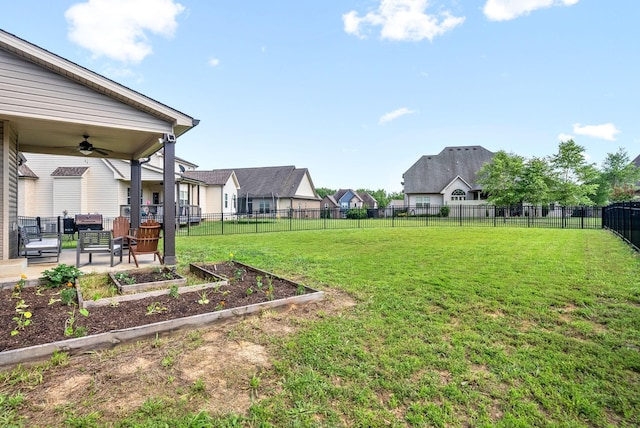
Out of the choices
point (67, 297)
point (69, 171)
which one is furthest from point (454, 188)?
point (67, 297)

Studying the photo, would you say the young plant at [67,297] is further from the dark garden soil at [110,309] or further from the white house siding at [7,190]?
the white house siding at [7,190]

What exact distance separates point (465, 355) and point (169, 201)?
571 cm

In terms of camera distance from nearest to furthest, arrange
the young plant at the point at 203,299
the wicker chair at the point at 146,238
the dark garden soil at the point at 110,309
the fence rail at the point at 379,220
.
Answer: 1. the dark garden soil at the point at 110,309
2. the young plant at the point at 203,299
3. the wicker chair at the point at 146,238
4. the fence rail at the point at 379,220

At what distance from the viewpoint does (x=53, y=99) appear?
556 centimetres

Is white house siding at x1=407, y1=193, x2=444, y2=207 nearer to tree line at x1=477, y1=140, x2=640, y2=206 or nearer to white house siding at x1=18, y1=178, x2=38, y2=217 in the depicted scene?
tree line at x1=477, y1=140, x2=640, y2=206

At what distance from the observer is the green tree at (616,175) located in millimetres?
39469

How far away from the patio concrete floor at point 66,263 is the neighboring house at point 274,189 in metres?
25.3

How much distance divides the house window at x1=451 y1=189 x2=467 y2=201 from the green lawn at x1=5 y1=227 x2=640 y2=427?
3253 centimetres

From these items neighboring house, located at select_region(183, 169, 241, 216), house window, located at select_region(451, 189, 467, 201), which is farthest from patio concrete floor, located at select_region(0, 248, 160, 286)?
house window, located at select_region(451, 189, 467, 201)

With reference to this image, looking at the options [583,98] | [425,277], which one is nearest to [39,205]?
[425,277]

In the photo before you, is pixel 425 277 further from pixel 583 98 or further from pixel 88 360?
pixel 583 98

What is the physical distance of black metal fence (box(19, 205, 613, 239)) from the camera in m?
18.0

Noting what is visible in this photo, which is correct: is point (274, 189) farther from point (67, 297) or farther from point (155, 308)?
point (155, 308)

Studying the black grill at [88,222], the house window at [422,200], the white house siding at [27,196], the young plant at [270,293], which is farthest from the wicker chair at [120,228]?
the house window at [422,200]
